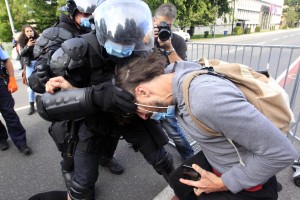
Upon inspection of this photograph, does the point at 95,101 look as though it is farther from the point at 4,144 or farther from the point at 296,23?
the point at 296,23

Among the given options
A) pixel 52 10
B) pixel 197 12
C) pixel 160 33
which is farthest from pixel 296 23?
pixel 160 33

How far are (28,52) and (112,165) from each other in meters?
2.89

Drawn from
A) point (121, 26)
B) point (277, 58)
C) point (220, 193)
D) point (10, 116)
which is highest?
point (121, 26)

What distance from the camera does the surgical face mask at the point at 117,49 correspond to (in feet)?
4.83

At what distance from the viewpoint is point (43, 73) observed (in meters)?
1.71

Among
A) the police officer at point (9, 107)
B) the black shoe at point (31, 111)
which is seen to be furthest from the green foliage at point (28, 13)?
the police officer at point (9, 107)

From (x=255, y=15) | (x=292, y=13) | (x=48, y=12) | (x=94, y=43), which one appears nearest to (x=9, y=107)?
(x=94, y=43)

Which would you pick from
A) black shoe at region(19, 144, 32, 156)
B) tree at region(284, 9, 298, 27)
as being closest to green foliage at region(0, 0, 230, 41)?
black shoe at region(19, 144, 32, 156)

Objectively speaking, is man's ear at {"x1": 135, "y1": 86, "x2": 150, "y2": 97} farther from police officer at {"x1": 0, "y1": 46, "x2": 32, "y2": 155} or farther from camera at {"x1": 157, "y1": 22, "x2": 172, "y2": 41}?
police officer at {"x1": 0, "y1": 46, "x2": 32, "y2": 155}

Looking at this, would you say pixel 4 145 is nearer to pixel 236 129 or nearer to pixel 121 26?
pixel 121 26

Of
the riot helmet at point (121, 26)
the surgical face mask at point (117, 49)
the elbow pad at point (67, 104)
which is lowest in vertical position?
the elbow pad at point (67, 104)

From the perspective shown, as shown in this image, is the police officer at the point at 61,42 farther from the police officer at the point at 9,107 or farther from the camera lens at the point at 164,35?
the police officer at the point at 9,107

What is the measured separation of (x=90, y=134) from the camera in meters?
1.79

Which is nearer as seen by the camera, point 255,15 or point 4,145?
point 4,145
